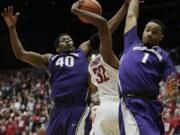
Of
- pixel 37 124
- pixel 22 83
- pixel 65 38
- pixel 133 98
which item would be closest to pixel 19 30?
pixel 22 83

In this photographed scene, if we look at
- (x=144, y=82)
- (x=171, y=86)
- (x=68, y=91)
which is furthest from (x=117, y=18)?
(x=171, y=86)

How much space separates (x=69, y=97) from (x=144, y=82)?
4.46ft

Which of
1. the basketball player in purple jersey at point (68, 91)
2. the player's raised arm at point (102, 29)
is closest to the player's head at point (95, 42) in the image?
the basketball player in purple jersey at point (68, 91)

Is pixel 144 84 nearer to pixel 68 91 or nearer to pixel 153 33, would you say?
pixel 153 33

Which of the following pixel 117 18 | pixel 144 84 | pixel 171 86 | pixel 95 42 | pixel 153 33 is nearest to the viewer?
pixel 171 86

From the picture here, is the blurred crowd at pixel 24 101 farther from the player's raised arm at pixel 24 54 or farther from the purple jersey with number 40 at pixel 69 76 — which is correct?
the purple jersey with number 40 at pixel 69 76

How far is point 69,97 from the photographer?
5594 mm

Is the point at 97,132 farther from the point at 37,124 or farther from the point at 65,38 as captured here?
the point at 37,124

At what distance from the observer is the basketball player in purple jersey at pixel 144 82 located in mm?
4371

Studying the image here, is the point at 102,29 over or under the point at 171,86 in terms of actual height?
over

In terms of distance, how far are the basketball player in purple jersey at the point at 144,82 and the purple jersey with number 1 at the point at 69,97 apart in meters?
1.10

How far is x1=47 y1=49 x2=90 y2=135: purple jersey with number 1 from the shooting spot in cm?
556

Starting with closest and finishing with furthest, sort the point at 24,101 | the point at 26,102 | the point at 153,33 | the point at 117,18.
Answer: the point at 153,33
the point at 117,18
the point at 26,102
the point at 24,101

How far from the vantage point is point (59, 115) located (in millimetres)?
5586
